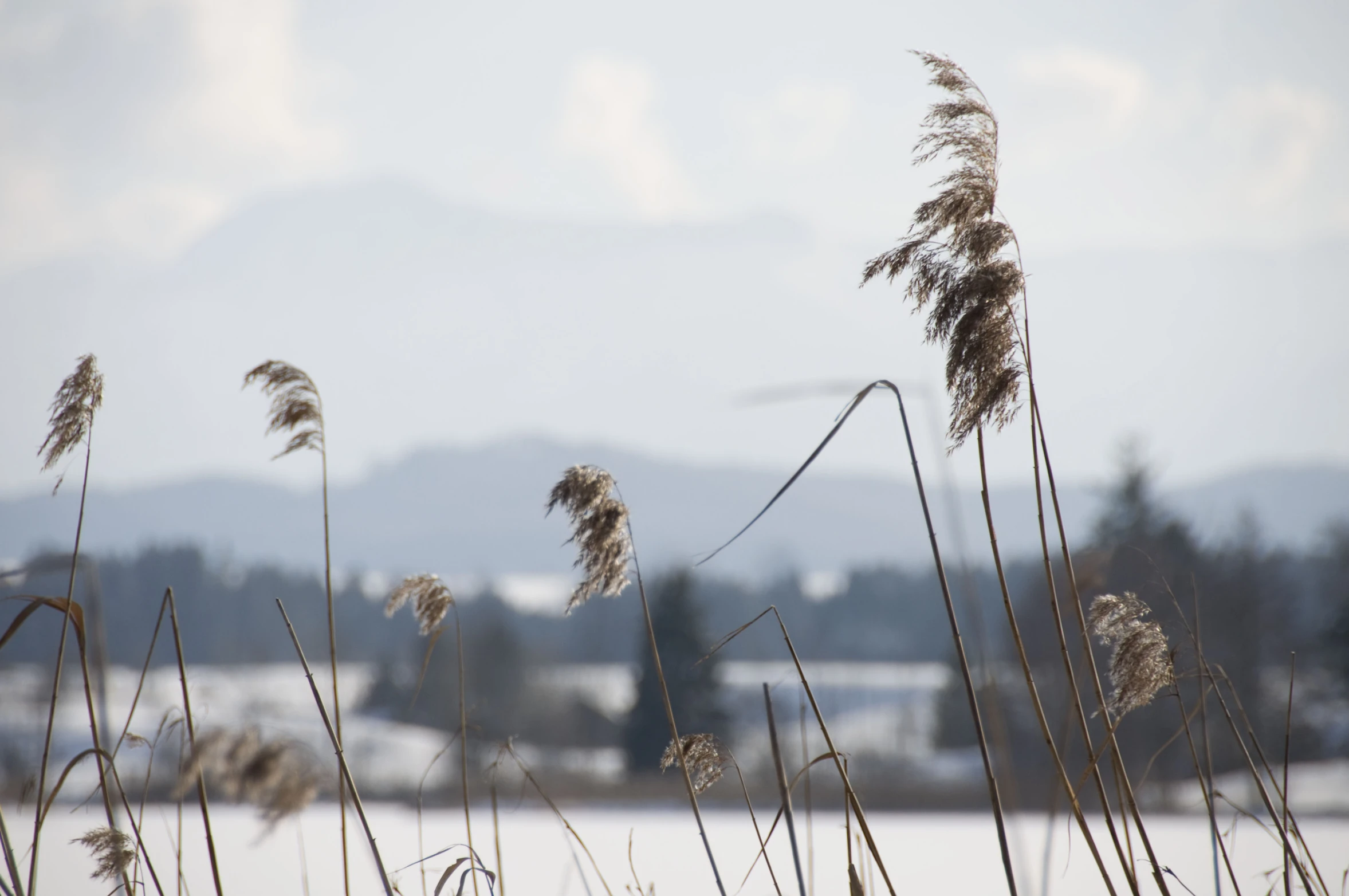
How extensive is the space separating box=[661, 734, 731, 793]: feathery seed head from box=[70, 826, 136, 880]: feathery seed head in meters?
0.83

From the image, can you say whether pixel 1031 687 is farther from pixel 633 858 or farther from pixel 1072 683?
pixel 633 858

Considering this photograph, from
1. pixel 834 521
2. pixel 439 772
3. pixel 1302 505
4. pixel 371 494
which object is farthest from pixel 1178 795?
pixel 371 494

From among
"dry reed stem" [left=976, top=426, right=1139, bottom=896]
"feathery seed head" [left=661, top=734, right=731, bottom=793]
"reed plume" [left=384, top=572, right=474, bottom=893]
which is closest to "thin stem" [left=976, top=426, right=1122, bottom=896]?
"dry reed stem" [left=976, top=426, right=1139, bottom=896]

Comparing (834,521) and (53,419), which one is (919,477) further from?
(834,521)

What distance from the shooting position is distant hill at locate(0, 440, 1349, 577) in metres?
109

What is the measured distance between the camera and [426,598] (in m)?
1.90

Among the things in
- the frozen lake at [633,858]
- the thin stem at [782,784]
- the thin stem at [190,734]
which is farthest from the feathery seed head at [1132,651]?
the thin stem at [190,734]

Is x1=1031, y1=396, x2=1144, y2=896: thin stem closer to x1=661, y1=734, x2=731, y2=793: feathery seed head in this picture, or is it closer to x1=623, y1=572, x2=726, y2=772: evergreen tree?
x1=661, y1=734, x2=731, y2=793: feathery seed head

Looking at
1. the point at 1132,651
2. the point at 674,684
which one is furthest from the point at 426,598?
the point at 674,684

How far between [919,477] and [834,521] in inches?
5912

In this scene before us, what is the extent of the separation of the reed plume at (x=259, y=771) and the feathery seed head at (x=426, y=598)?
0.33 metres

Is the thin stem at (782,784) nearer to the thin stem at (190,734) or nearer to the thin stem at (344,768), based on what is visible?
the thin stem at (344,768)

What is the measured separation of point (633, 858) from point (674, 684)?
15.0 metres

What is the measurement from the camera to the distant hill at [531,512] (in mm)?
108750
